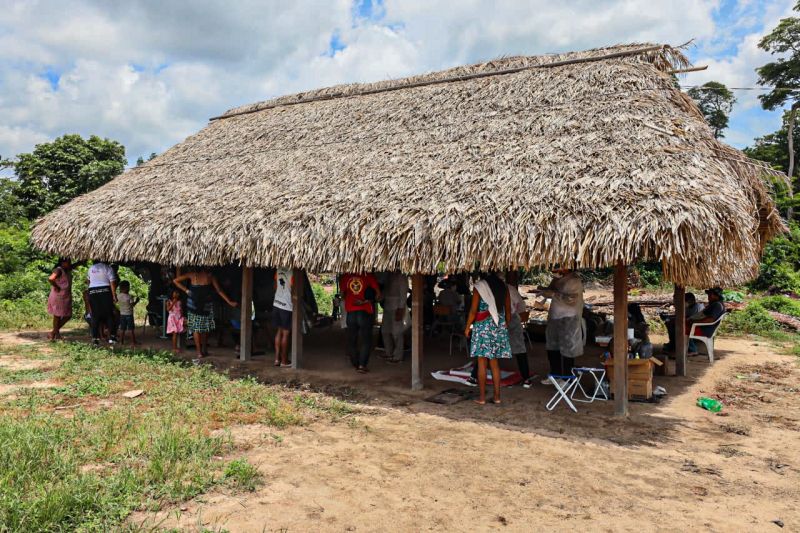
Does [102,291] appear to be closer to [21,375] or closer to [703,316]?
[21,375]

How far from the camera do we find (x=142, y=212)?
9.55m

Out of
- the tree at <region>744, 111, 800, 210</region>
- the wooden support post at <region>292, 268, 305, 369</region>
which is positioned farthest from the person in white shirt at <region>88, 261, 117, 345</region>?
the tree at <region>744, 111, 800, 210</region>

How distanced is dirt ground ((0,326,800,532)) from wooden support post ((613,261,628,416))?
0.23m

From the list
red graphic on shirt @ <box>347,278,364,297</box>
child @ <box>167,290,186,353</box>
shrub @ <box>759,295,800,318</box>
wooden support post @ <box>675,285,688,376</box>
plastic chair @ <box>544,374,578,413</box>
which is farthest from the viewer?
shrub @ <box>759,295,800,318</box>

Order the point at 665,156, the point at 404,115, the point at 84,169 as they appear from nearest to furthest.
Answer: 1. the point at 665,156
2. the point at 404,115
3. the point at 84,169

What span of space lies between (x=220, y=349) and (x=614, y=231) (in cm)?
737

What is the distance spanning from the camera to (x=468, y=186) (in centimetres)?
696

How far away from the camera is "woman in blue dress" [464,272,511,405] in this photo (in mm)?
6527

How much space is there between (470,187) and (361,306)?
7.97 feet

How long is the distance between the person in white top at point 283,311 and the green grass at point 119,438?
119cm

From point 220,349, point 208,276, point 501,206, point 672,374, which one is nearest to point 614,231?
point 501,206

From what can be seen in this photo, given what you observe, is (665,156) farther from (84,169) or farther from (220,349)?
(84,169)

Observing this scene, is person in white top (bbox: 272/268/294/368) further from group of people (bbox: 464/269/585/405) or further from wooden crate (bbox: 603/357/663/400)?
wooden crate (bbox: 603/357/663/400)

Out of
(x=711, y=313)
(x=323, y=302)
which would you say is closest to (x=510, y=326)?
(x=711, y=313)
